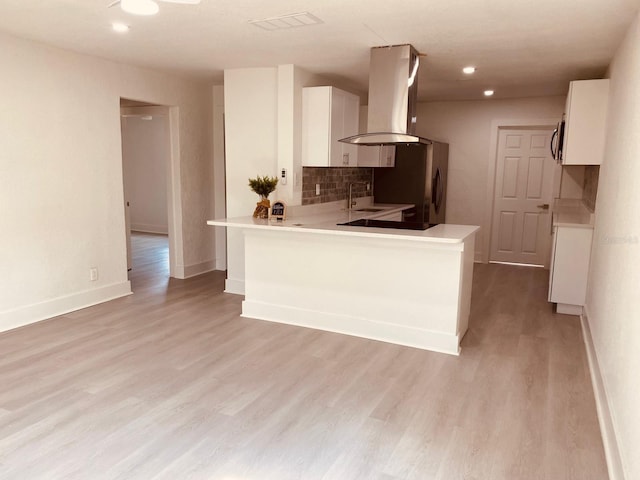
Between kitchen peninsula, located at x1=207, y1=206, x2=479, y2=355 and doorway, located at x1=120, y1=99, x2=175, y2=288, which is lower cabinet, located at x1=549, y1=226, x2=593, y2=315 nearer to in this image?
kitchen peninsula, located at x1=207, y1=206, x2=479, y2=355

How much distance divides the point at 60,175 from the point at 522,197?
19.2ft

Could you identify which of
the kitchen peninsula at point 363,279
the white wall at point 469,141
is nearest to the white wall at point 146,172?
the white wall at point 469,141

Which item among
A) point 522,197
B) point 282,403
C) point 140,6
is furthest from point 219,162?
point 522,197

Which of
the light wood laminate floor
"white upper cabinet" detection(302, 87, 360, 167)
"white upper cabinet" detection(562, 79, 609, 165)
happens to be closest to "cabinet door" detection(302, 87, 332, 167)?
"white upper cabinet" detection(302, 87, 360, 167)

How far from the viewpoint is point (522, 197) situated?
6.89m

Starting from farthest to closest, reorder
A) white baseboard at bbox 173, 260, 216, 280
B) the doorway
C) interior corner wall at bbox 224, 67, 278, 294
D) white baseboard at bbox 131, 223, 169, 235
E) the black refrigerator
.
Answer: white baseboard at bbox 131, 223, 169, 235 < the doorway < the black refrigerator < white baseboard at bbox 173, 260, 216, 280 < interior corner wall at bbox 224, 67, 278, 294

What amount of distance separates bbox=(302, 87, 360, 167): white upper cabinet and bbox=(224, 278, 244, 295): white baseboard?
1485mm

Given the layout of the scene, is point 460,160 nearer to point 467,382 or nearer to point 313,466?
point 467,382

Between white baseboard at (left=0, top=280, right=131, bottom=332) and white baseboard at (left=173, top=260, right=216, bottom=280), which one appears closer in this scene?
white baseboard at (left=0, top=280, right=131, bottom=332)

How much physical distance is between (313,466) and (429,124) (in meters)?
5.92

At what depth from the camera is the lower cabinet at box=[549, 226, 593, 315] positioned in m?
4.39

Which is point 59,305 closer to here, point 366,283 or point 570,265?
point 366,283

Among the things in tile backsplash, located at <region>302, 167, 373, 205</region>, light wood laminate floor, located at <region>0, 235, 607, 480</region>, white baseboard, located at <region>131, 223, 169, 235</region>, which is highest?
tile backsplash, located at <region>302, 167, 373, 205</region>

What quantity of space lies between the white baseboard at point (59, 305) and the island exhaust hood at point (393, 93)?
3.02 metres
